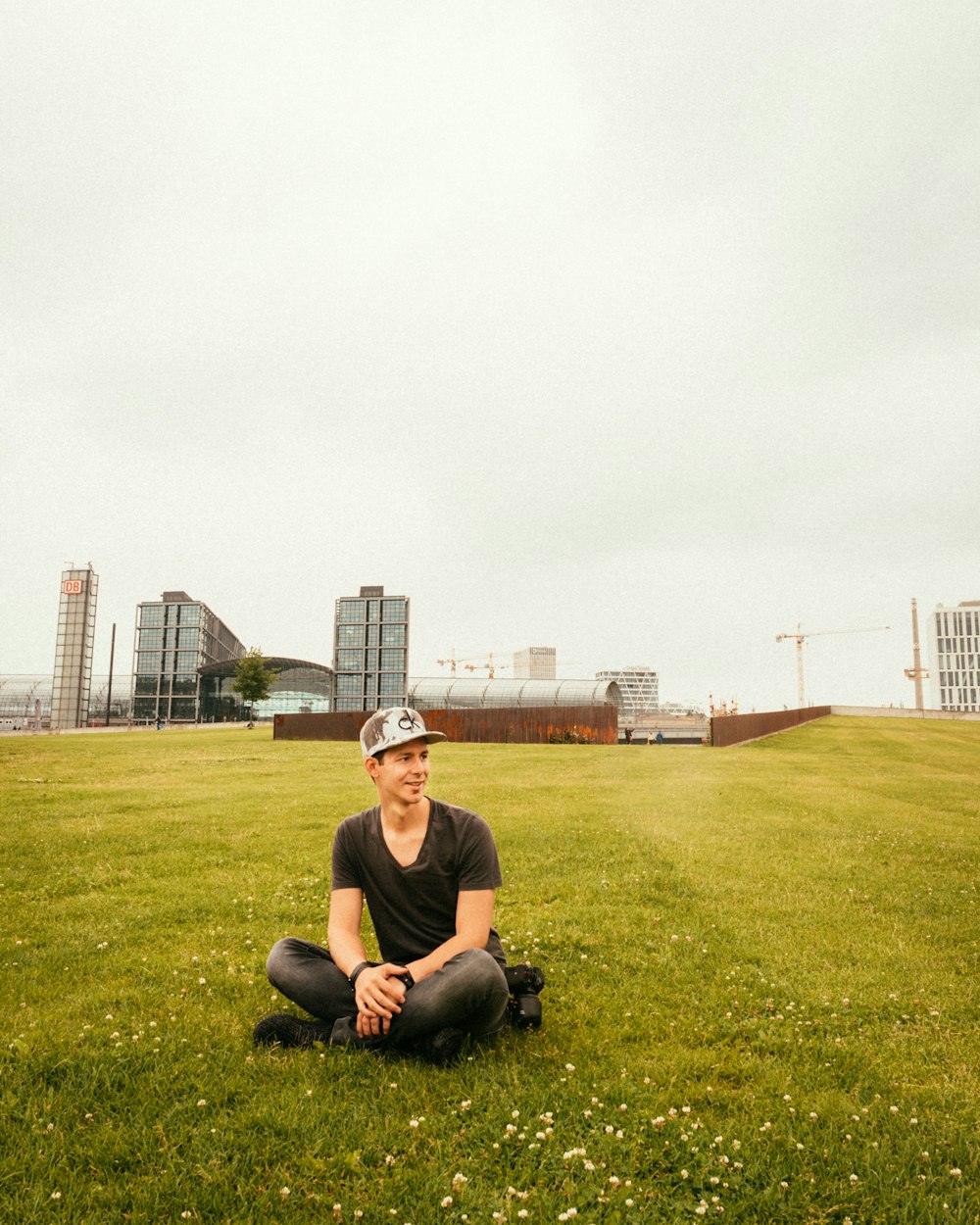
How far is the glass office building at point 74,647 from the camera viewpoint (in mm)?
100125

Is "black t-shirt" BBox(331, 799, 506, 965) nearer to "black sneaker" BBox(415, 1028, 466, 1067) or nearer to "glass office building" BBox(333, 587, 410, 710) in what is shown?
"black sneaker" BBox(415, 1028, 466, 1067)

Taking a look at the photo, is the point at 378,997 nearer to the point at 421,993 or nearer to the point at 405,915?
the point at 421,993

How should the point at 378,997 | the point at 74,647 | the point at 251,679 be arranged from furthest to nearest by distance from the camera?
1. the point at 74,647
2. the point at 251,679
3. the point at 378,997

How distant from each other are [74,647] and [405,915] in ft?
363

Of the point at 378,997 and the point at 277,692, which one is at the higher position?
the point at 277,692

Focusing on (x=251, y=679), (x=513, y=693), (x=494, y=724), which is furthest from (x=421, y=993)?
(x=513, y=693)

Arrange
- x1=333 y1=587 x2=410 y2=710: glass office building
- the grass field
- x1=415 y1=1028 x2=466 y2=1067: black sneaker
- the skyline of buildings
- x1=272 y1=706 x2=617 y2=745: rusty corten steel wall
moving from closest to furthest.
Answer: the grass field
x1=415 y1=1028 x2=466 y2=1067: black sneaker
x1=272 y1=706 x2=617 y2=745: rusty corten steel wall
the skyline of buildings
x1=333 y1=587 x2=410 y2=710: glass office building

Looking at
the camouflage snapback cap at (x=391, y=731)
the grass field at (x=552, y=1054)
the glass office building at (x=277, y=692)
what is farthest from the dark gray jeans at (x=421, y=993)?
the glass office building at (x=277, y=692)

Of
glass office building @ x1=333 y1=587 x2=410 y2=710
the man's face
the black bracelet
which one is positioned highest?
glass office building @ x1=333 y1=587 x2=410 y2=710

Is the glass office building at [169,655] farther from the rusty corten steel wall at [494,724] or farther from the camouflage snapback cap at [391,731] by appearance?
the camouflage snapback cap at [391,731]

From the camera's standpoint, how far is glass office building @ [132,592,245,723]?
5059 inches

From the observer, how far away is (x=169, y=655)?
131 meters

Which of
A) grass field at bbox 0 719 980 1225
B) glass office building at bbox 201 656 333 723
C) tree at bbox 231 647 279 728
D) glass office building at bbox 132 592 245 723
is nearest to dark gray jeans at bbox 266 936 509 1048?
grass field at bbox 0 719 980 1225

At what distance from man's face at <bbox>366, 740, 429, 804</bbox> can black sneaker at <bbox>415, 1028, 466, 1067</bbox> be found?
4.44 feet
